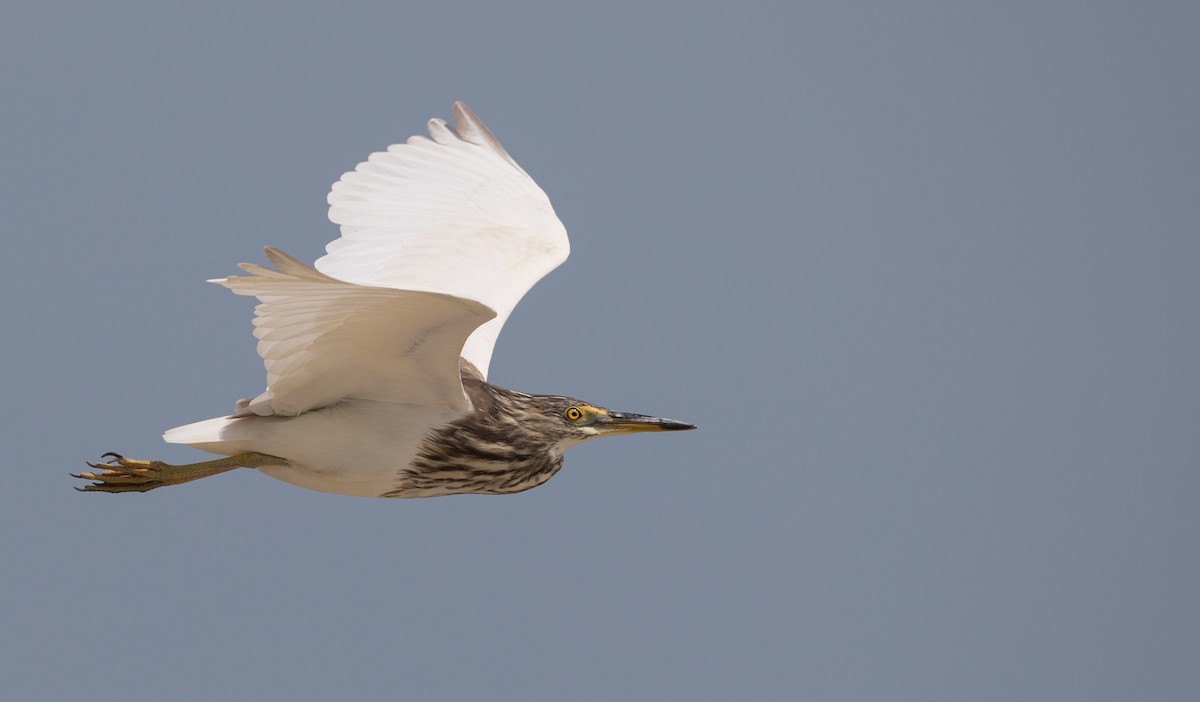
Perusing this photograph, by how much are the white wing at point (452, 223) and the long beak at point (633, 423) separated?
3.45ft

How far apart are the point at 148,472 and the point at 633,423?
289cm

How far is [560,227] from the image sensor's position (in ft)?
41.7

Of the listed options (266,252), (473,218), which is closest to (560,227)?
(473,218)

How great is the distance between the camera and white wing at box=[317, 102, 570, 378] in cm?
1168

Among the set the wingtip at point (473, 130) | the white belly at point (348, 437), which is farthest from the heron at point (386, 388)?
the wingtip at point (473, 130)

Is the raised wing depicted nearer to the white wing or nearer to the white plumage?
the white plumage

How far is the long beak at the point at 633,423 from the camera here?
1063 centimetres

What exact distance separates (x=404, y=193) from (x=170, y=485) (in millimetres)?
3185

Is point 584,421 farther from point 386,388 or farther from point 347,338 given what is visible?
point 347,338

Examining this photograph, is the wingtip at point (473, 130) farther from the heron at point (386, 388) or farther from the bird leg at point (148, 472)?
the bird leg at point (148, 472)

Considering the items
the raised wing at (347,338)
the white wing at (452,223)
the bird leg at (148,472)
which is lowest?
the bird leg at (148,472)

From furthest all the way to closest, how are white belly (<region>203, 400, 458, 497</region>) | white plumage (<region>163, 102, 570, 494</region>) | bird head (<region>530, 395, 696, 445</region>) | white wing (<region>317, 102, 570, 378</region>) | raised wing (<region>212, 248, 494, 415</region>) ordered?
white wing (<region>317, 102, 570, 378</region>) < bird head (<region>530, 395, 696, 445</region>) < white belly (<region>203, 400, 458, 497</region>) < white plumage (<region>163, 102, 570, 494</region>) < raised wing (<region>212, 248, 494, 415</region>)

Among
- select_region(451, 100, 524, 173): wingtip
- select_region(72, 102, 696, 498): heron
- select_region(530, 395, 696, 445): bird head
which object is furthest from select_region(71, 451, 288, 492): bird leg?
select_region(451, 100, 524, 173): wingtip

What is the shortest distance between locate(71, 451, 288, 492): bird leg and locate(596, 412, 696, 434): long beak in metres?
1.98
